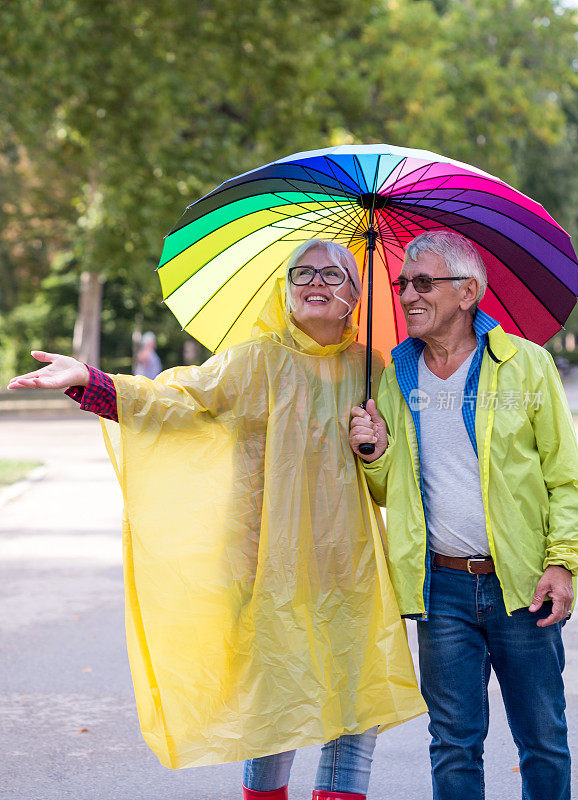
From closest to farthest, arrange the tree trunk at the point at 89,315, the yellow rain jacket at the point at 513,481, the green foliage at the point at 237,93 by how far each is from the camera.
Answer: the yellow rain jacket at the point at 513,481, the green foliage at the point at 237,93, the tree trunk at the point at 89,315

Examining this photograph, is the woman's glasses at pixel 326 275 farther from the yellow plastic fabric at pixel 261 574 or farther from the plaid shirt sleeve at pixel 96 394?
the plaid shirt sleeve at pixel 96 394

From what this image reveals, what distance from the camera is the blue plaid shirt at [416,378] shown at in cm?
297

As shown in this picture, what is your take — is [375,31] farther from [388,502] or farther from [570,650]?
[388,502]

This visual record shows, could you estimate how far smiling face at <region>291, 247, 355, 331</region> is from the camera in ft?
10.4

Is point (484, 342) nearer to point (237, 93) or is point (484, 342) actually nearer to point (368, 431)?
point (368, 431)

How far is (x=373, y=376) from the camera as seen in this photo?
329 cm

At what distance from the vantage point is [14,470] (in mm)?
13516

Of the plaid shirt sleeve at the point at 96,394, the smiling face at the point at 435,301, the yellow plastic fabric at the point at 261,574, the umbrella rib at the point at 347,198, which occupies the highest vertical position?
the umbrella rib at the point at 347,198

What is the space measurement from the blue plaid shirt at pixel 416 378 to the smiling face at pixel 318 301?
0.22 meters

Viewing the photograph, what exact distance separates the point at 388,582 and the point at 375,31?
24.6 meters

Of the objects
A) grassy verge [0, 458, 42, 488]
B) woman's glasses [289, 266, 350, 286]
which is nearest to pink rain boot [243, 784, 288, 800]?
woman's glasses [289, 266, 350, 286]

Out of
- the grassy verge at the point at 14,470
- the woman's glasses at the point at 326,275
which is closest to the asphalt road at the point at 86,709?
the woman's glasses at the point at 326,275

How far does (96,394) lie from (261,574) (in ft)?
2.40

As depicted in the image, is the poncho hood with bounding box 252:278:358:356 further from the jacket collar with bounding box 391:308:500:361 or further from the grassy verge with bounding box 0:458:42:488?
the grassy verge with bounding box 0:458:42:488
